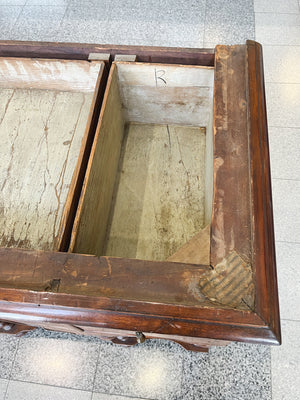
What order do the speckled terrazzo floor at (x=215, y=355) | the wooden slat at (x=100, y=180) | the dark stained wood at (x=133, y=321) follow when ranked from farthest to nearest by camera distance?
1. the speckled terrazzo floor at (x=215, y=355)
2. the wooden slat at (x=100, y=180)
3. the dark stained wood at (x=133, y=321)

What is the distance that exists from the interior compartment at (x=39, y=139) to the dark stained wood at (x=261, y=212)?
1.86 ft

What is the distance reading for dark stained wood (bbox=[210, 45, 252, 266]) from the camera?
78cm

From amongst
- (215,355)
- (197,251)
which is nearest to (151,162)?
(197,251)

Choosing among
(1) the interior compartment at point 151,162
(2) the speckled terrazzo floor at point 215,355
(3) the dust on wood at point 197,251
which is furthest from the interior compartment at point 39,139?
(2) the speckled terrazzo floor at point 215,355

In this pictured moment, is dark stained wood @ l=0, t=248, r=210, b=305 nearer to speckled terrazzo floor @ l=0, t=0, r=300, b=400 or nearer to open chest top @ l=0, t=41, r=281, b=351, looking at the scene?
open chest top @ l=0, t=41, r=281, b=351

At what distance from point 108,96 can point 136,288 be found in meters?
0.73

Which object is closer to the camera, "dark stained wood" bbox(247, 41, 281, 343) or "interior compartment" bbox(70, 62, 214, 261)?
"dark stained wood" bbox(247, 41, 281, 343)

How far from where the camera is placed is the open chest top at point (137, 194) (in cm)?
72

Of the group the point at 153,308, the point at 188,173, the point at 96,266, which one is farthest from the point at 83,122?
the point at 153,308

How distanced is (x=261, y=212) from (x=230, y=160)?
187 millimetres

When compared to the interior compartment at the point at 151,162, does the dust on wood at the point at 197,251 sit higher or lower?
lower

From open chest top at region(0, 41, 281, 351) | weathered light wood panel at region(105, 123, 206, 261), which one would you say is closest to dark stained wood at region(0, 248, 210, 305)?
open chest top at region(0, 41, 281, 351)

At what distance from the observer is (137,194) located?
4.24 ft

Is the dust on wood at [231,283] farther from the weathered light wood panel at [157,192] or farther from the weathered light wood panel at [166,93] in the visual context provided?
the weathered light wood panel at [166,93]
